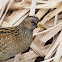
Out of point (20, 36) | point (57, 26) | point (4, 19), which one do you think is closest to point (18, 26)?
point (20, 36)

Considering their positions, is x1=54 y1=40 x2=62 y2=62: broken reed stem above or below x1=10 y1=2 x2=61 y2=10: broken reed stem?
below

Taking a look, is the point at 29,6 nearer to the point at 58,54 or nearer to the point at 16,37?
the point at 16,37

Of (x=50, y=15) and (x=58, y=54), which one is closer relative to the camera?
(x=58, y=54)

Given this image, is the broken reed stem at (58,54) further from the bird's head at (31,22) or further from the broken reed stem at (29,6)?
the broken reed stem at (29,6)

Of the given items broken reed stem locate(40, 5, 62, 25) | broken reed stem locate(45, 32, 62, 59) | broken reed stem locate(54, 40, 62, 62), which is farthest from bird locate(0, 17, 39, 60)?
broken reed stem locate(54, 40, 62, 62)

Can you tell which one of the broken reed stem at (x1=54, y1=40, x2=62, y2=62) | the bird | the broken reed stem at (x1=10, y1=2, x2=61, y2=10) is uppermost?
the broken reed stem at (x1=10, y1=2, x2=61, y2=10)

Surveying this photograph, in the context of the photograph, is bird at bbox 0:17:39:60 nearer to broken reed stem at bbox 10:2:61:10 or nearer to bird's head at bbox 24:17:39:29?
bird's head at bbox 24:17:39:29

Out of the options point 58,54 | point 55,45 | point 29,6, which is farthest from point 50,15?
point 58,54

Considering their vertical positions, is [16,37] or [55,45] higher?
[16,37]

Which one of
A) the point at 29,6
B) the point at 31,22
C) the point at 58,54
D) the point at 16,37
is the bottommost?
the point at 58,54
